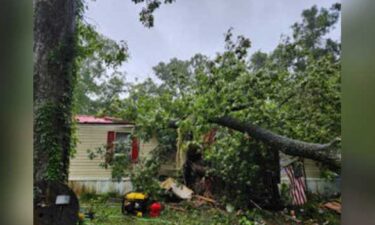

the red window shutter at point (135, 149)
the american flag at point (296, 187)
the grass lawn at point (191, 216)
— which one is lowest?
the grass lawn at point (191, 216)

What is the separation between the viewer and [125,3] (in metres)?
2.54

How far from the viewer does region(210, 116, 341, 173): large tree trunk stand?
2723 mm

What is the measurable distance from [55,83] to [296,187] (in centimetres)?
353

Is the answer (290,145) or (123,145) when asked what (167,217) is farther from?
(290,145)

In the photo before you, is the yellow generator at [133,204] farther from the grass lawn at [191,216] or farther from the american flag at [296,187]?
the american flag at [296,187]

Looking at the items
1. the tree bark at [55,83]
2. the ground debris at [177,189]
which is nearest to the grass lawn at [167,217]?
the ground debris at [177,189]

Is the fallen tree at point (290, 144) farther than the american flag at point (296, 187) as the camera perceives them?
No

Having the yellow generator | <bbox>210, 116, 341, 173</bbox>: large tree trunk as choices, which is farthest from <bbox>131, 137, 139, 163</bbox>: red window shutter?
<bbox>210, 116, 341, 173</bbox>: large tree trunk

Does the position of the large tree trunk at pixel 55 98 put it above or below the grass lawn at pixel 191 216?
above

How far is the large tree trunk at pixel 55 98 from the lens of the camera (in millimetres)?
1958

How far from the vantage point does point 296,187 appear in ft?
13.8

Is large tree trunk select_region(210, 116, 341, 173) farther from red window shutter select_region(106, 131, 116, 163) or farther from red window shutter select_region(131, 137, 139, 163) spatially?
red window shutter select_region(106, 131, 116, 163)
